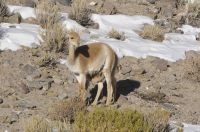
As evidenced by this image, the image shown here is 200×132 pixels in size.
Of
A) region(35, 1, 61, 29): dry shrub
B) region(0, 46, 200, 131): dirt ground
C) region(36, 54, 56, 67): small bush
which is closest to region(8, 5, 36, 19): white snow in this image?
region(35, 1, 61, 29): dry shrub

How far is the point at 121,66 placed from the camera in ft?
46.2

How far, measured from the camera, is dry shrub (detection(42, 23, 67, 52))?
1396cm

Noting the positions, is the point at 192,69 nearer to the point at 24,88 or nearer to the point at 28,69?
the point at 28,69

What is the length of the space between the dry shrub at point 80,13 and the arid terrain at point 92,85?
285cm

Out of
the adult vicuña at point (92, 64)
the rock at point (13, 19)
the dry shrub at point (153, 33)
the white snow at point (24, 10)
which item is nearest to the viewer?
the adult vicuña at point (92, 64)

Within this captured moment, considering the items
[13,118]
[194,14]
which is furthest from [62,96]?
[194,14]

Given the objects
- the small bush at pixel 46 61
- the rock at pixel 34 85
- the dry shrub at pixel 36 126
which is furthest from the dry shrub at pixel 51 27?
the dry shrub at pixel 36 126

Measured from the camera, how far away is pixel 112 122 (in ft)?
27.8

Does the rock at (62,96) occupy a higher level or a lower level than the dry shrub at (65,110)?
lower

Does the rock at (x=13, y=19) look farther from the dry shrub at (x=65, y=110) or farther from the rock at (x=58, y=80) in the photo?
the dry shrub at (x=65, y=110)

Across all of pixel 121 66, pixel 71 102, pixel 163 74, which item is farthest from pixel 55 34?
pixel 71 102

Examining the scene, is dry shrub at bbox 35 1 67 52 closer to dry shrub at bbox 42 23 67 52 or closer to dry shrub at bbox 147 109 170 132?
dry shrub at bbox 42 23 67 52

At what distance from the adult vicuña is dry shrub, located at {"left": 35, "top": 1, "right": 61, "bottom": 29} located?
401cm

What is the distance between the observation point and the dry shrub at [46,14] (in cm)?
1570
